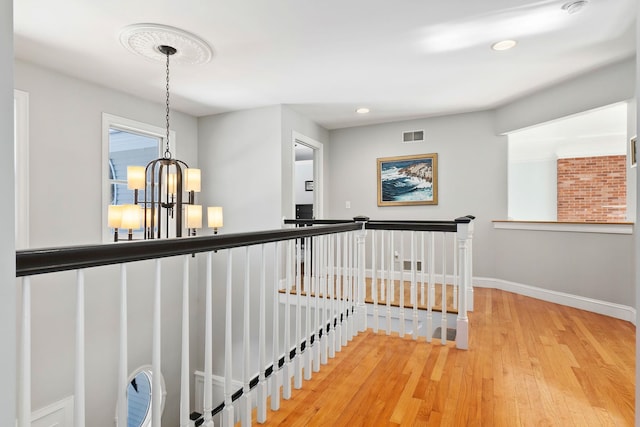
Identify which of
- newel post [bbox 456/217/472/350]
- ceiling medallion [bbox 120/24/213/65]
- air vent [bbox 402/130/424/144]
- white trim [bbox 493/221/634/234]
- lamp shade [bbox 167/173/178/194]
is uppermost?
ceiling medallion [bbox 120/24/213/65]

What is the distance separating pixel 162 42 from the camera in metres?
2.70

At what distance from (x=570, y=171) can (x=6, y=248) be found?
21.0ft

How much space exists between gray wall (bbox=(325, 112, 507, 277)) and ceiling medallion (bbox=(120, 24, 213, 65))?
10.1 feet

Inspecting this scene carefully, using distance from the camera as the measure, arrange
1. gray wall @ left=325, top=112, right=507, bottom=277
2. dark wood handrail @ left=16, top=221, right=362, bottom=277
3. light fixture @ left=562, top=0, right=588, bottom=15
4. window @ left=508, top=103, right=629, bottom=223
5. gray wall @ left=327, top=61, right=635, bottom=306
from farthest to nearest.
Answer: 1. window @ left=508, top=103, right=629, bottom=223
2. gray wall @ left=325, top=112, right=507, bottom=277
3. gray wall @ left=327, top=61, right=635, bottom=306
4. light fixture @ left=562, top=0, right=588, bottom=15
5. dark wood handrail @ left=16, top=221, right=362, bottom=277

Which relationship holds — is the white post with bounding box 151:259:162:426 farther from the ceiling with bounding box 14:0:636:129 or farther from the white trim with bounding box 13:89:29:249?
the white trim with bounding box 13:89:29:249

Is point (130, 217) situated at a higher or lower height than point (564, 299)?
higher

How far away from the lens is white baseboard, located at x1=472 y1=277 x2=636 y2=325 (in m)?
3.42

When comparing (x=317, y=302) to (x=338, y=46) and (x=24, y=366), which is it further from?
(x=338, y=46)

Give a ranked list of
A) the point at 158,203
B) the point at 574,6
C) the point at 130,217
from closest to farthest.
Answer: the point at 574,6 < the point at 130,217 < the point at 158,203

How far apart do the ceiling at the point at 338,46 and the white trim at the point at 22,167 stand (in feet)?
1.48

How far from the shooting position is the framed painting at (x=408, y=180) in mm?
5059

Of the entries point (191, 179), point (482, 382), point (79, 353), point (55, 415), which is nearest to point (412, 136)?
point (191, 179)

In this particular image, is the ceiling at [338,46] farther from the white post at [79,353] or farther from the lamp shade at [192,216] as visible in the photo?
the white post at [79,353]

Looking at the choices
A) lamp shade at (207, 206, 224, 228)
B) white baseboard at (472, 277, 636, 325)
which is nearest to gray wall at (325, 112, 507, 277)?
white baseboard at (472, 277, 636, 325)
